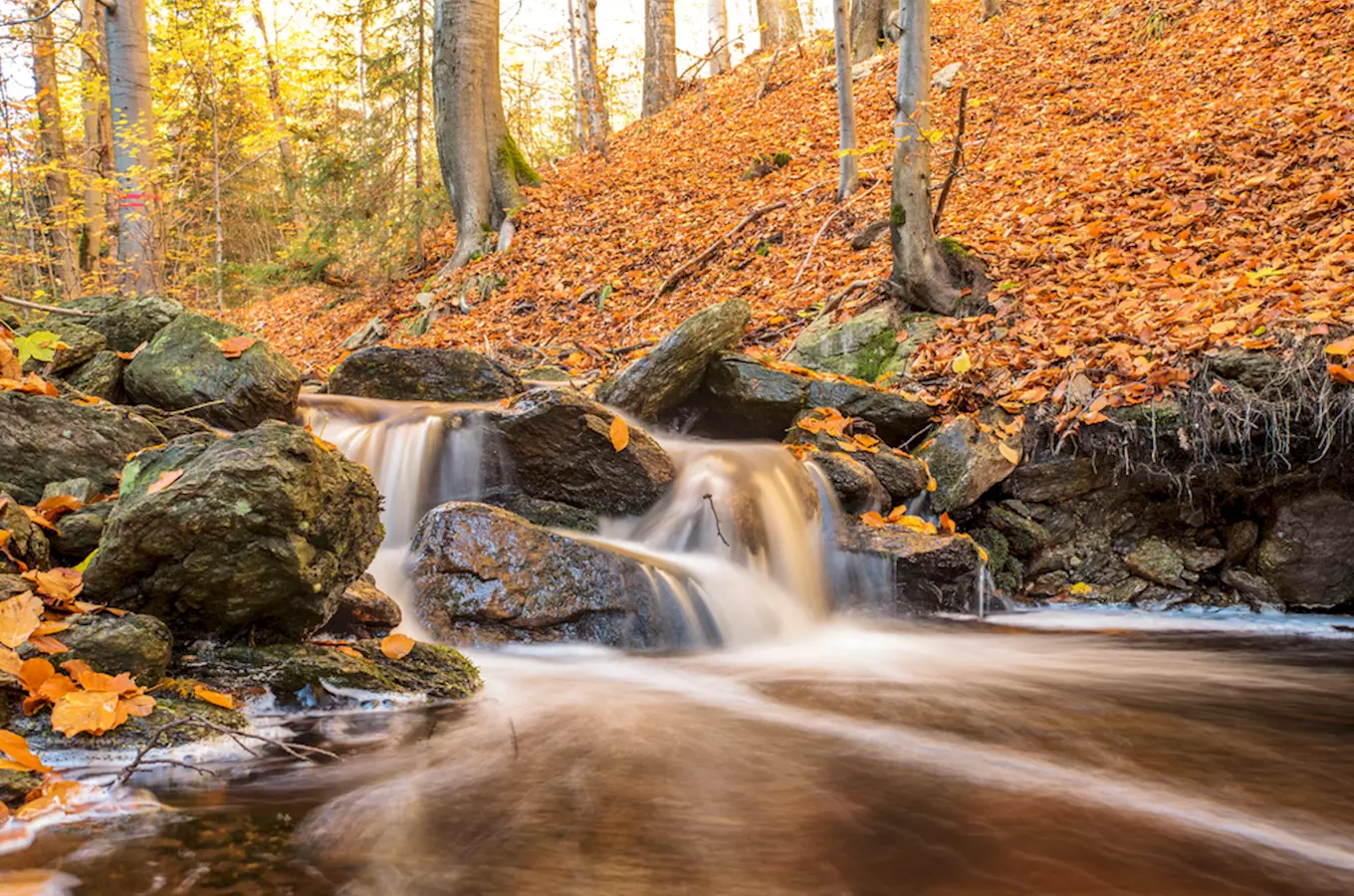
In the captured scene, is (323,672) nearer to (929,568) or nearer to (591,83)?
(929,568)

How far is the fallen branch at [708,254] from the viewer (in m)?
10.1

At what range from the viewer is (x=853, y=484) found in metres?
6.18

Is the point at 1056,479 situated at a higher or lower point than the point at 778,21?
lower

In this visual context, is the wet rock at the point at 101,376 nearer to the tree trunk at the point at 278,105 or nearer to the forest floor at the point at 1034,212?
the forest floor at the point at 1034,212

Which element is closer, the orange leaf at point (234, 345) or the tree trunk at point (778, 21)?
the orange leaf at point (234, 345)

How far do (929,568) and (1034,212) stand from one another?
4.54 meters

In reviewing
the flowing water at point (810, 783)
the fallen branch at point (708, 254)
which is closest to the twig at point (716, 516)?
the flowing water at point (810, 783)

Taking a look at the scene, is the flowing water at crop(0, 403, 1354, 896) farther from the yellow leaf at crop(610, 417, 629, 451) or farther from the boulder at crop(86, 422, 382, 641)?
the yellow leaf at crop(610, 417, 629, 451)

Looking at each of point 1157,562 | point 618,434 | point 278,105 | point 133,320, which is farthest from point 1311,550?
point 278,105

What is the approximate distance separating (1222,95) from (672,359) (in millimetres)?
7313

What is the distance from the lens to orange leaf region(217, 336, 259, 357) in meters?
5.41

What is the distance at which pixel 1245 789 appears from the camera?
280 cm

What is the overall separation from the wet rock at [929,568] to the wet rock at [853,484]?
385 mm

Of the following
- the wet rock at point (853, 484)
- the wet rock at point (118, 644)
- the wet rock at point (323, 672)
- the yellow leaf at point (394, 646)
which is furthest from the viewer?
the wet rock at point (853, 484)
